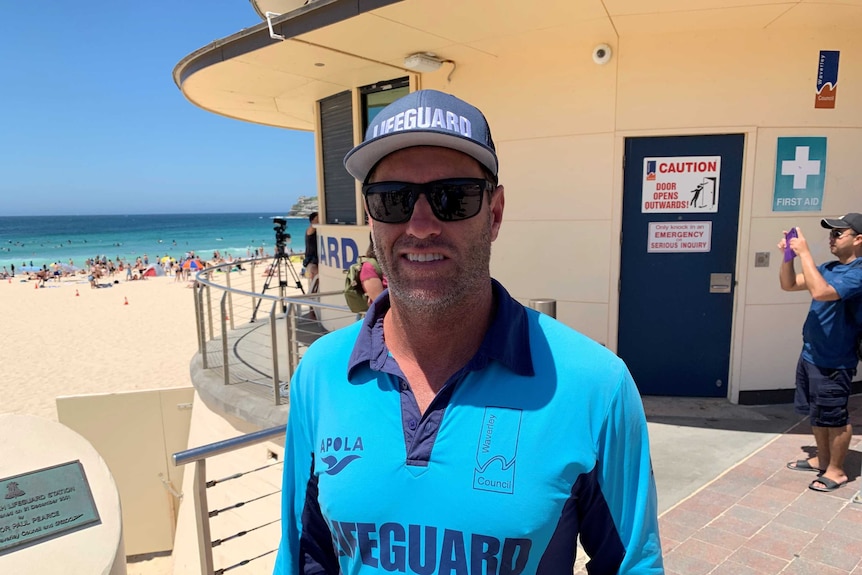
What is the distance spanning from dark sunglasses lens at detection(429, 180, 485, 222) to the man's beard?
6 centimetres

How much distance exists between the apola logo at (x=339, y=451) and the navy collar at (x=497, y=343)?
16 centimetres

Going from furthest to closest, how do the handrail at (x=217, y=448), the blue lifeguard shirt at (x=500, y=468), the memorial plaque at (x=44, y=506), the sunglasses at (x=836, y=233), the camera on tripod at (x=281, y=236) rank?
the camera on tripod at (x=281, y=236), the sunglasses at (x=836, y=233), the handrail at (x=217, y=448), the memorial plaque at (x=44, y=506), the blue lifeguard shirt at (x=500, y=468)

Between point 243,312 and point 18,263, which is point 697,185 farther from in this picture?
point 18,263

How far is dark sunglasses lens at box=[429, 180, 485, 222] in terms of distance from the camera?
4.05 feet

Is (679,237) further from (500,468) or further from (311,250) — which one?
(311,250)

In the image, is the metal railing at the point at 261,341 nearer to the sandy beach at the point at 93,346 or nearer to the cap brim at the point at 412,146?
the sandy beach at the point at 93,346

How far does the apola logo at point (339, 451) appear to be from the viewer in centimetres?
118

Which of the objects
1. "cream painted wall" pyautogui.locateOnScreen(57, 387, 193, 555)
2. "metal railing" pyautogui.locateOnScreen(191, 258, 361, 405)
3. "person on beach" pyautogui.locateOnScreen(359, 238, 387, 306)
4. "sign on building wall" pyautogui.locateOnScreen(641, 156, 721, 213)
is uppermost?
"sign on building wall" pyautogui.locateOnScreen(641, 156, 721, 213)

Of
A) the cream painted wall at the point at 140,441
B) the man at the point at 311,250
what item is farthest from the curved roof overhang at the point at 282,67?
the cream painted wall at the point at 140,441

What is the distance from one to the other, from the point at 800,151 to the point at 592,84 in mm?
1998

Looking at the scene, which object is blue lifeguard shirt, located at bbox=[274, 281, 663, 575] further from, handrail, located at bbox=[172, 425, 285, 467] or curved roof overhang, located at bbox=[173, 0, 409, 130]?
curved roof overhang, located at bbox=[173, 0, 409, 130]

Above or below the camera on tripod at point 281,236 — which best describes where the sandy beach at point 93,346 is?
below

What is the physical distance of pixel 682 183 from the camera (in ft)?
16.5

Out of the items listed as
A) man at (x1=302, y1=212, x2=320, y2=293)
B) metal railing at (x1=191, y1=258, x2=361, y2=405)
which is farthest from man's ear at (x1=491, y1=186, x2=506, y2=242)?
man at (x1=302, y1=212, x2=320, y2=293)
